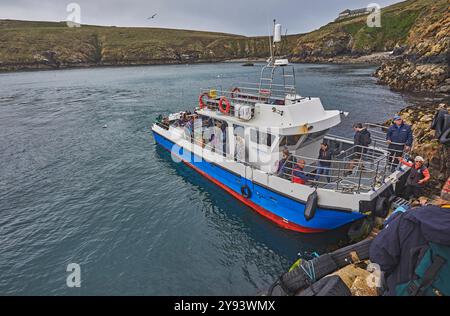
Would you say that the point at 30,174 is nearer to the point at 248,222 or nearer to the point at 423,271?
the point at 248,222

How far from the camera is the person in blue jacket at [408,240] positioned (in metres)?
5.12

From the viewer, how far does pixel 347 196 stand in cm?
1111

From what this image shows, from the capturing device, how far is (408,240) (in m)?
5.46

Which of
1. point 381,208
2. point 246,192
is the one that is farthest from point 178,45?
point 381,208

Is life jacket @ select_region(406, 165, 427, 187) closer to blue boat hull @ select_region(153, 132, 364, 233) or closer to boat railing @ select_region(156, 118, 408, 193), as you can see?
boat railing @ select_region(156, 118, 408, 193)

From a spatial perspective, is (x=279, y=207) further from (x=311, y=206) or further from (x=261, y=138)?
(x=261, y=138)

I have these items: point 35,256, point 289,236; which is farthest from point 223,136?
point 35,256

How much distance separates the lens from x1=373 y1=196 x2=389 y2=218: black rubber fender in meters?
10.9

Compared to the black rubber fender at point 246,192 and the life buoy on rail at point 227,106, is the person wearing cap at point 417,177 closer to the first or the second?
the black rubber fender at point 246,192

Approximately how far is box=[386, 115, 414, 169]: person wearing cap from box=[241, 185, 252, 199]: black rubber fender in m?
6.60

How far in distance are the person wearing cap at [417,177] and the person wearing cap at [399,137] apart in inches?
30.2

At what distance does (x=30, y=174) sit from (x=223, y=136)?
15439 mm
